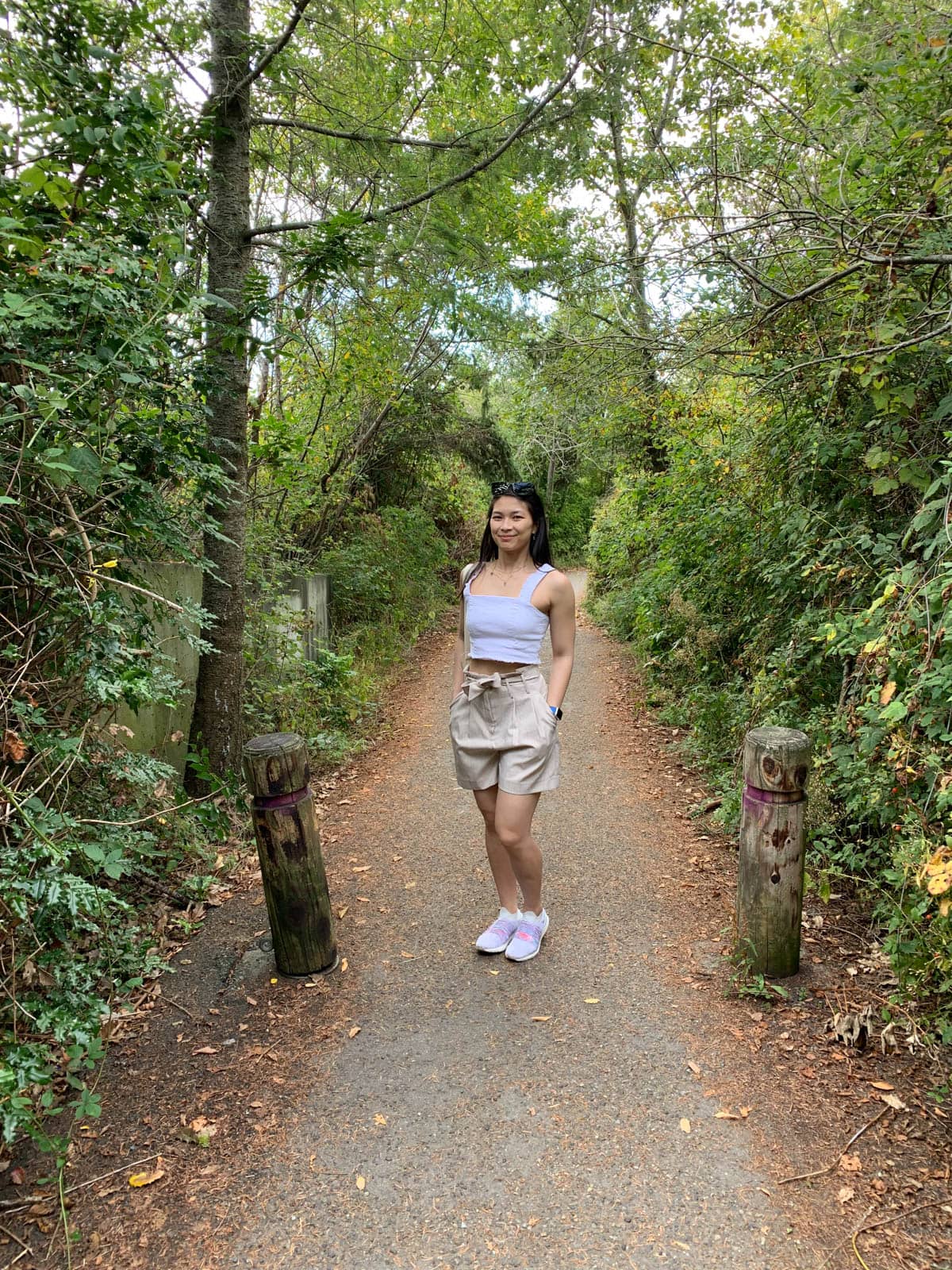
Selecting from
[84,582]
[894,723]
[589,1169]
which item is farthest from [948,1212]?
[84,582]

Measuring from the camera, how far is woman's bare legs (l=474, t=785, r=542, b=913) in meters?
3.13

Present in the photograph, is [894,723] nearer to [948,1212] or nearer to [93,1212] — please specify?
[948,1212]

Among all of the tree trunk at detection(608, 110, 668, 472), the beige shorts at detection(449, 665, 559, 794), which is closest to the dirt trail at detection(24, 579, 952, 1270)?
the beige shorts at detection(449, 665, 559, 794)

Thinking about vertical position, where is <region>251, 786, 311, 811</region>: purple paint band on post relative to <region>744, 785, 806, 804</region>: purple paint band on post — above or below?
below

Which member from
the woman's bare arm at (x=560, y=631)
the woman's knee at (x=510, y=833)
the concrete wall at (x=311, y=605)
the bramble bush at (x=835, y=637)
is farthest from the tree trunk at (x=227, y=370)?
the bramble bush at (x=835, y=637)

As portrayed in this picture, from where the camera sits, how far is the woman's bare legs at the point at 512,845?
3131mm

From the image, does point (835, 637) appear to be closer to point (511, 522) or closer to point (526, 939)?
point (511, 522)

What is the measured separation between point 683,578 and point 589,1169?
6666 mm

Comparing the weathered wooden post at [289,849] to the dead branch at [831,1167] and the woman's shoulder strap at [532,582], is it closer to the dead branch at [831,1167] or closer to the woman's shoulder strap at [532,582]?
the woman's shoulder strap at [532,582]

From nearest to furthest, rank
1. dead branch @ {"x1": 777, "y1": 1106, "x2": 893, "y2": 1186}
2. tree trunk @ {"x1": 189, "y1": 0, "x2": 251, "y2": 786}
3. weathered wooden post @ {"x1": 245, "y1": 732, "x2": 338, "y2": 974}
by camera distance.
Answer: dead branch @ {"x1": 777, "y1": 1106, "x2": 893, "y2": 1186}, weathered wooden post @ {"x1": 245, "y1": 732, "x2": 338, "y2": 974}, tree trunk @ {"x1": 189, "y1": 0, "x2": 251, "y2": 786}

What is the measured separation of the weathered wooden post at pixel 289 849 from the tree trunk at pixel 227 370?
113cm

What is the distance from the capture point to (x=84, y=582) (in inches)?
93.7

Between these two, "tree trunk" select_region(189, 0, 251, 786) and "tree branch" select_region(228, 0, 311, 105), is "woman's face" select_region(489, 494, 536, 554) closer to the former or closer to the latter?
"tree trunk" select_region(189, 0, 251, 786)

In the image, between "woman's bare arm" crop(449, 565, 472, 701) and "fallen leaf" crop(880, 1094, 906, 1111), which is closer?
"fallen leaf" crop(880, 1094, 906, 1111)
